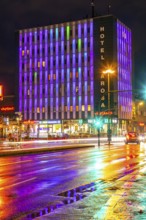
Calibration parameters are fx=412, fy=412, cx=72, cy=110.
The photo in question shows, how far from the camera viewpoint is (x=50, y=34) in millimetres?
120875

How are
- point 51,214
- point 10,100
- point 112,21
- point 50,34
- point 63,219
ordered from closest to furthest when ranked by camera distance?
point 63,219, point 51,214, point 112,21, point 50,34, point 10,100

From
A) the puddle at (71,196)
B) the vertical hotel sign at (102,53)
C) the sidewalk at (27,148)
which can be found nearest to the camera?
the puddle at (71,196)

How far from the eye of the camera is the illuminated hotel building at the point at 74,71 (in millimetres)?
114375

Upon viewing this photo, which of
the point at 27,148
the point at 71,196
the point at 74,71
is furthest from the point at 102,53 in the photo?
the point at 71,196

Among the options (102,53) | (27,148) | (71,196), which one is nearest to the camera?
(71,196)

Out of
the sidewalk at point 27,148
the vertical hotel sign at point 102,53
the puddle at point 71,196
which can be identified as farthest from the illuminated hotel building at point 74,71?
the puddle at point 71,196

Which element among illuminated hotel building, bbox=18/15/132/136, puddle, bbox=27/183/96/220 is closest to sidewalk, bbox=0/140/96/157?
puddle, bbox=27/183/96/220

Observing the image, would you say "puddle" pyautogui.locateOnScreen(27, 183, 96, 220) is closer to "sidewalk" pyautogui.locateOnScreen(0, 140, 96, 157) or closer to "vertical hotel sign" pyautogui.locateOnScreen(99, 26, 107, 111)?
"sidewalk" pyautogui.locateOnScreen(0, 140, 96, 157)

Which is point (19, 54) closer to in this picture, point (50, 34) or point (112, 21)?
point (50, 34)

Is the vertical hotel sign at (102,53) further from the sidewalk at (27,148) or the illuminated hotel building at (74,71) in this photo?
the sidewalk at (27,148)

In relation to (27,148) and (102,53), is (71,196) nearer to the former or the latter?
(27,148)

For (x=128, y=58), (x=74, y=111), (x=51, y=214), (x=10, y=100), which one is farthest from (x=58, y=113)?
(x=51, y=214)

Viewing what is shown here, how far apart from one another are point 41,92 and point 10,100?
12.9m

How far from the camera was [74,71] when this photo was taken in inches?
4631
